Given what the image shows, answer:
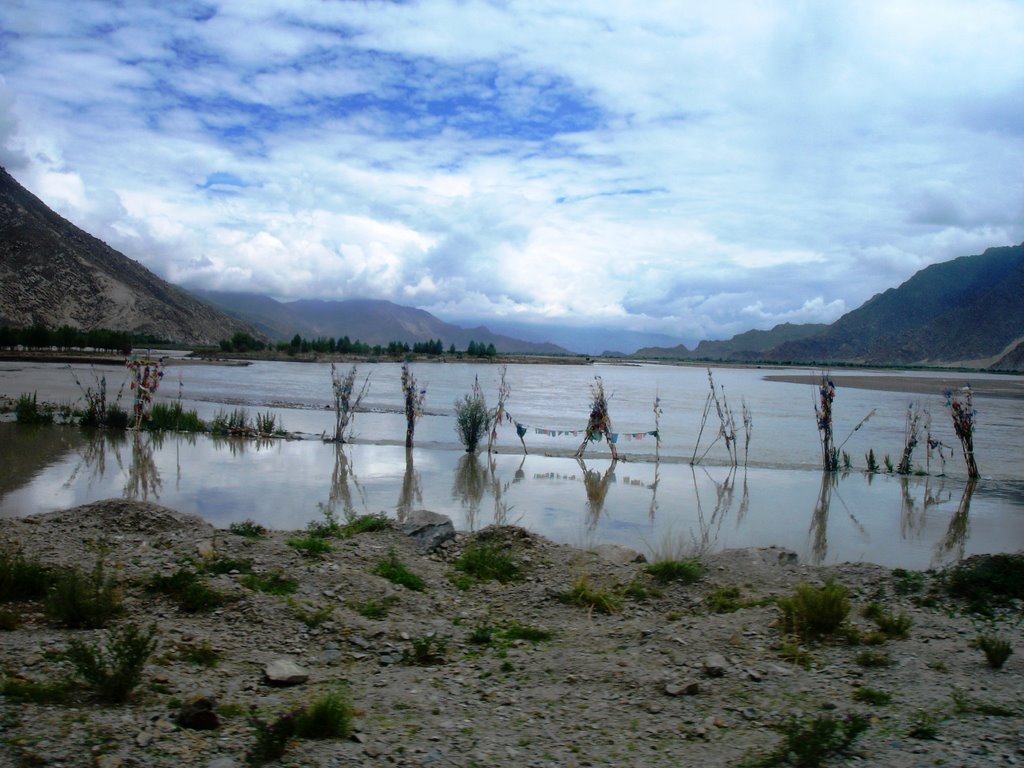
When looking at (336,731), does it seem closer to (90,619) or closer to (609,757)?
(609,757)

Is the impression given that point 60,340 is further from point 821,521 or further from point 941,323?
point 941,323

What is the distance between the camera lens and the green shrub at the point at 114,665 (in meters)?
4.61

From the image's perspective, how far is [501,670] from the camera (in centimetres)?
566

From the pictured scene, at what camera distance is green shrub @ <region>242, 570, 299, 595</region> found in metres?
6.87

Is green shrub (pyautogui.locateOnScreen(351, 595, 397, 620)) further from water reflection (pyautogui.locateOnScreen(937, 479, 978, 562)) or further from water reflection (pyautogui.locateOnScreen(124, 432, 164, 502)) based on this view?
water reflection (pyautogui.locateOnScreen(937, 479, 978, 562))

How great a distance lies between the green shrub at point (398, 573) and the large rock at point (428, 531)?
741mm

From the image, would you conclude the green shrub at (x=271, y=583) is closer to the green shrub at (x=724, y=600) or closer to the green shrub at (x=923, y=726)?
the green shrub at (x=724, y=600)

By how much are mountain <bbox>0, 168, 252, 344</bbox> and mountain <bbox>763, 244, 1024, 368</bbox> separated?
4780 inches

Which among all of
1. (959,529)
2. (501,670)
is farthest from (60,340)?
(501,670)

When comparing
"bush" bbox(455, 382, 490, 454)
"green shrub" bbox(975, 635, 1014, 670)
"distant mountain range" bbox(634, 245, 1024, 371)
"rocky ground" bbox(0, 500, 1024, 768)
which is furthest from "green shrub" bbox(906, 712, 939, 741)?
"distant mountain range" bbox(634, 245, 1024, 371)

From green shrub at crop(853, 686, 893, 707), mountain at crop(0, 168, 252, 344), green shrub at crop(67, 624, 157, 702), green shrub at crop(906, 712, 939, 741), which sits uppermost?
mountain at crop(0, 168, 252, 344)

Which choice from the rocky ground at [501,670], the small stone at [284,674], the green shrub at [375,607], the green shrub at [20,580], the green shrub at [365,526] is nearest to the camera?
the rocky ground at [501,670]

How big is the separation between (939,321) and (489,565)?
517 ft

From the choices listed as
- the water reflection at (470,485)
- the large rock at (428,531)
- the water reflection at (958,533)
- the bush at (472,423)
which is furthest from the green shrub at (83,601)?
the bush at (472,423)
